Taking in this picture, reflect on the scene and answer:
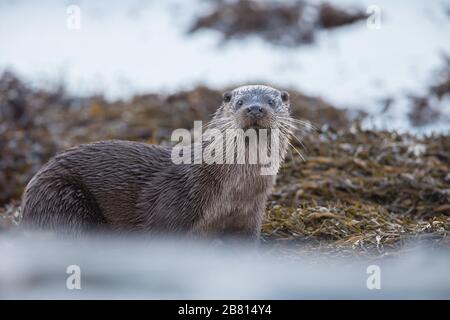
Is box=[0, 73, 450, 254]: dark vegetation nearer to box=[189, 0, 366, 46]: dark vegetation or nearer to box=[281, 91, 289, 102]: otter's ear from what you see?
box=[281, 91, 289, 102]: otter's ear

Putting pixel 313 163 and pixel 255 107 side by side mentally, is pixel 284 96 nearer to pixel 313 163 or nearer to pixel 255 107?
pixel 255 107

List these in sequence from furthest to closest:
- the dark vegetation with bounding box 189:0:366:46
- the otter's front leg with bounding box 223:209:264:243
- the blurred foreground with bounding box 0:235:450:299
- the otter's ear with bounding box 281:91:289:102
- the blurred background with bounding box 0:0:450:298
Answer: the dark vegetation with bounding box 189:0:366:46
the blurred background with bounding box 0:0:450:298
the otter's ear with bounding box 281:91:289:102
the otter's front leg with bounding box 223:209:264:243
the blurred foreground with bounding box 0:235:450:299

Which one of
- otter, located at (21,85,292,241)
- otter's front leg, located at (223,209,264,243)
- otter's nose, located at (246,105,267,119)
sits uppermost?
otter's nose, located at (246,105,267,119)

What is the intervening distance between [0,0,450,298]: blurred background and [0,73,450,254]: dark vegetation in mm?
13

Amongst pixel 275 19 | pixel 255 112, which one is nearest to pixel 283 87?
pixel 275 19

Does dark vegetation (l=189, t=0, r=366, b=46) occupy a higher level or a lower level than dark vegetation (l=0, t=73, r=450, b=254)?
higher

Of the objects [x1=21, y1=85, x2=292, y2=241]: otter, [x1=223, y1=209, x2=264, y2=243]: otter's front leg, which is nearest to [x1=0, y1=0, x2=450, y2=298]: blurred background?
[x1=223, y1=209, x2=264, y2=243]: otter's front leg

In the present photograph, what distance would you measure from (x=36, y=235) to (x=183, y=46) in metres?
4.80

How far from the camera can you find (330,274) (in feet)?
12.6

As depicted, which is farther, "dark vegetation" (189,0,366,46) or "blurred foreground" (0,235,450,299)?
"dark vegetation" (189,0,366,46)

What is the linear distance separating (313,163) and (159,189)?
5.52 ft

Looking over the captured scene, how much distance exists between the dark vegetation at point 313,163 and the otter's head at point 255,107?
25.4 inches

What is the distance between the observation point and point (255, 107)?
4.06 m

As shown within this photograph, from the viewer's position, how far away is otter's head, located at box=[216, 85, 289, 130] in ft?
13.4
